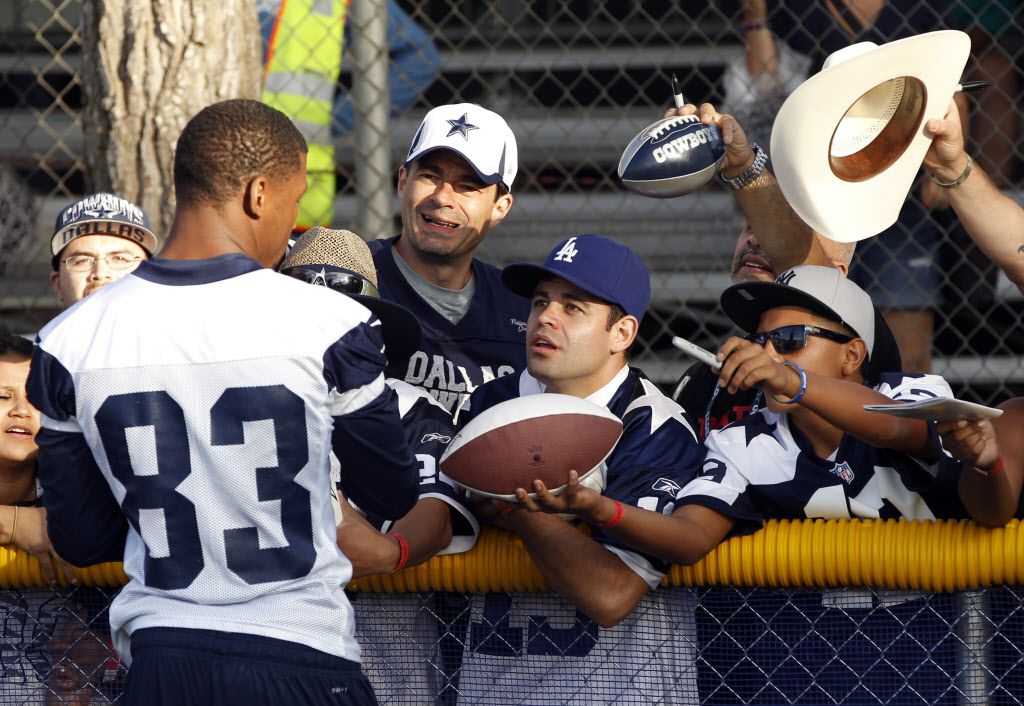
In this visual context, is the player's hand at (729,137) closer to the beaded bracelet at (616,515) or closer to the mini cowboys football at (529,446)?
the mini cowboys football at (529,446)

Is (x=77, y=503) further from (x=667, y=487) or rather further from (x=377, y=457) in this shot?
(x=667, y=487)

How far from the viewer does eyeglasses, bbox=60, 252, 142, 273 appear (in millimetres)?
3400

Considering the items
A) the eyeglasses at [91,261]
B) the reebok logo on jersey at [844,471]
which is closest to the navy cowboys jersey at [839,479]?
the reebok logo on jersey at [844,471]

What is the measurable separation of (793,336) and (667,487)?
0.47m

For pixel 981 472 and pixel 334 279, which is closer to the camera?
pixel 981 472

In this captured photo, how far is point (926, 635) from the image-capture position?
2.31 metres

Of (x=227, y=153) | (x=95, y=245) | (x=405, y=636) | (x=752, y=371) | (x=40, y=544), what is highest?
(x=227, y=153)

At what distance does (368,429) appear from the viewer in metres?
2.05

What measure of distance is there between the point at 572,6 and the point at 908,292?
103 inches

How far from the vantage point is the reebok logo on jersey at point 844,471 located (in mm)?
2518

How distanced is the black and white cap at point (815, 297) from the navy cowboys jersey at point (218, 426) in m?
1.04

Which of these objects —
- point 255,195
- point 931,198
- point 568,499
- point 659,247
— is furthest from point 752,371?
point 659,247

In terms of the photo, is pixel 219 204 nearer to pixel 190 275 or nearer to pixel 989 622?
pixel 190 275

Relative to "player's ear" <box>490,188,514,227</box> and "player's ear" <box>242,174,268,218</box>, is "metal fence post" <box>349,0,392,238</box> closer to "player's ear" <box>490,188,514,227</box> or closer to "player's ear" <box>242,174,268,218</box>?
"player's ear" <box>490,188,514,227</box>
